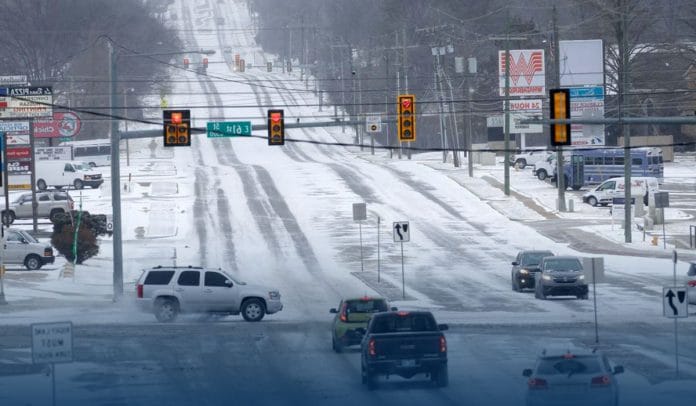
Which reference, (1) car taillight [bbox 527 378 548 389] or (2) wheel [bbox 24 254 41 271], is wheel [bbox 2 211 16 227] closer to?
(2) wheel [bbox 24 254 41 271]

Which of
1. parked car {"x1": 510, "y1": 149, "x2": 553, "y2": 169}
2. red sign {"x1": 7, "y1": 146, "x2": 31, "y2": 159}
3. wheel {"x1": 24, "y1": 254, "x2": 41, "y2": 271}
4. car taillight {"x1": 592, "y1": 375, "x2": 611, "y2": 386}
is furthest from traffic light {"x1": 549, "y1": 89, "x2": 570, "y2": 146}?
parked car {"x1": 510, "y1": 149, "x2": 553, "y2": 169}

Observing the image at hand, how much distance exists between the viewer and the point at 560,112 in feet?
79.8

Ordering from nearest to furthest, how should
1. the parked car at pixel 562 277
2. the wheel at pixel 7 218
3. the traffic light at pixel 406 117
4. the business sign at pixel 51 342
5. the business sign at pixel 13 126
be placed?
1. the business sign at pixel 51 342
2. the traffic light at pixel 406 117
3. the parked car at pixel 562 277
4. the wheel at pixel 7 218
5. the business sign at pixel 13 126

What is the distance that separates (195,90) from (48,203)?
76.7 meters

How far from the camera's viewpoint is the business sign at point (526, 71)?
66250mm

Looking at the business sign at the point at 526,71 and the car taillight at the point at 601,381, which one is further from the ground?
the business sign at the point at 526,71

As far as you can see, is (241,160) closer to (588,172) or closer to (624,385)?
(588,172)

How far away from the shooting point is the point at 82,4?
11531cm

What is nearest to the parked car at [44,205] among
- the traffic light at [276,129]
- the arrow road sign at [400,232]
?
the arrow road sign at [400,232]

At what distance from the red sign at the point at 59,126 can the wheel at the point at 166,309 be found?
35.4 meters

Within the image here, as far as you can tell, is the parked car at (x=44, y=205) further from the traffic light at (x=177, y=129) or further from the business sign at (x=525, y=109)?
the traffic light at (x=177, y=129)

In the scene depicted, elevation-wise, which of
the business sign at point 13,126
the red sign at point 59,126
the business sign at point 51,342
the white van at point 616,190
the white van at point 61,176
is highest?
the red sign at point 59,126

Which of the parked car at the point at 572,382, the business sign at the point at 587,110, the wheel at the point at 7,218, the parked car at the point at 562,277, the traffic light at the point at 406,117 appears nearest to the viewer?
the parked car at the point at 572,382

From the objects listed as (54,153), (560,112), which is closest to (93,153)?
(54,153)
